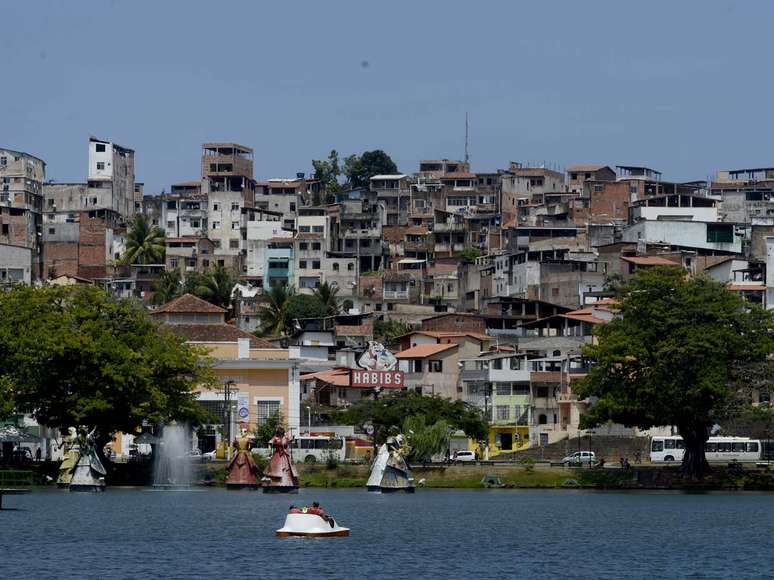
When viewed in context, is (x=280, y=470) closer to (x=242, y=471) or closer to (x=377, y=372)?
(x=242, y=471)

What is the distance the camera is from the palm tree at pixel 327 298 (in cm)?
16638

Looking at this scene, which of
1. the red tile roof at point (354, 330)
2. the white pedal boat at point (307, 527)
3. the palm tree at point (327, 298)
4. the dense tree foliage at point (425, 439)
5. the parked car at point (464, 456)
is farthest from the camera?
the palm tree at point (327, 298)

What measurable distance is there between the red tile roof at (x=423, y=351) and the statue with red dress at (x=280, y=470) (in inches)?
1593

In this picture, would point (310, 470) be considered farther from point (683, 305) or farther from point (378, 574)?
point (378, 574)

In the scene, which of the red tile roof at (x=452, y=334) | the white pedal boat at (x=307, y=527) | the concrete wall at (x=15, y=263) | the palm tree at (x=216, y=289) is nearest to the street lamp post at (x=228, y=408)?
the red tile roof at (x=452, y=334)

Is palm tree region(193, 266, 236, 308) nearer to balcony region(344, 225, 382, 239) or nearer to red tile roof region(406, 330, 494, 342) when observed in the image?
balcony region(344, 225, 382, 239)

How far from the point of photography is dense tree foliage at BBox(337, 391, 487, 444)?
113 metres

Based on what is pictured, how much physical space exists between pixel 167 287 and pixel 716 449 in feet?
229

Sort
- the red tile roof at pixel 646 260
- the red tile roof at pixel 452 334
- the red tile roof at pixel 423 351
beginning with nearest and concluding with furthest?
1. the red tile roof at pixel 423 351
2. the red tile roof at pixel 452 334
3. the red tile roof at pixel 646 260

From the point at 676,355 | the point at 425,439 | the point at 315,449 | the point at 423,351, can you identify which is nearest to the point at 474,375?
the point at 423,351

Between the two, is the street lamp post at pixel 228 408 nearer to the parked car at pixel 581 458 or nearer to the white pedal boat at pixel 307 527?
the parked car at pixel 581 458

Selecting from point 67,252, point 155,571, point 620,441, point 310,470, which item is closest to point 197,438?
point 310,470

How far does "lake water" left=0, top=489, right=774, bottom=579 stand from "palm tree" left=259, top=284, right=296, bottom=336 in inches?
2652

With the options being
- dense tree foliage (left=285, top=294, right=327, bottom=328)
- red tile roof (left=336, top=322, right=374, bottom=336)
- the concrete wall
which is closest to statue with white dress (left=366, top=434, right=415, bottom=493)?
red tile roof (left=336, top=322, right=374, bottom=336)
